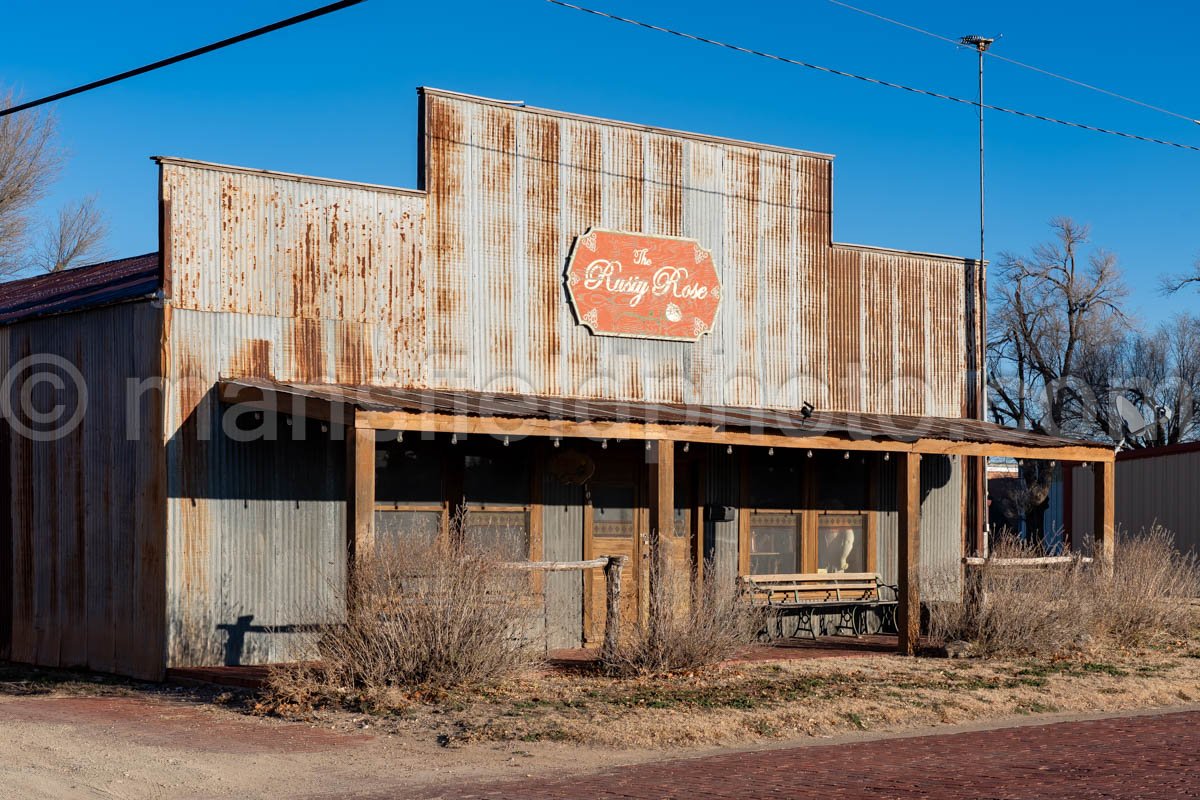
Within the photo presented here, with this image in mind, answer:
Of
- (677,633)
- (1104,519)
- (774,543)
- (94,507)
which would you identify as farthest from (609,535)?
(1104,519)

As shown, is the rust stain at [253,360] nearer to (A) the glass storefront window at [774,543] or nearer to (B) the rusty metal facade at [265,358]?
(B) the rusty metal facade at [265,358]

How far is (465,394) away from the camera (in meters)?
15.8

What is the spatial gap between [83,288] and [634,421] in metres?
6.99

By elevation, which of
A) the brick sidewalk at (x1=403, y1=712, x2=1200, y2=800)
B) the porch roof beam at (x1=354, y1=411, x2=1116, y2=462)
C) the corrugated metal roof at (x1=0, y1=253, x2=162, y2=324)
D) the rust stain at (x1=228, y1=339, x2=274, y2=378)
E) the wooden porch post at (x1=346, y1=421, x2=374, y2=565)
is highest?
the corrugated metal roof at (x1=0, y1=253, x2=162, y2=324)

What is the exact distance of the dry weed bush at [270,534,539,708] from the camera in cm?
1226

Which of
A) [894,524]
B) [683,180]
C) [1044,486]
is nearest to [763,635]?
[894,524]

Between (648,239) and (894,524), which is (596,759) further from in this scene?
(894,524)

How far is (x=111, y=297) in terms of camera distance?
50.6 ft

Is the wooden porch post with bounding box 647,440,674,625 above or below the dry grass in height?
above

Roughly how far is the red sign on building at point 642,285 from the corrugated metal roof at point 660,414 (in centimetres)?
97

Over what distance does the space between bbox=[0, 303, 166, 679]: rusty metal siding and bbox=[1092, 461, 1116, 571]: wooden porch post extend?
10607 mm

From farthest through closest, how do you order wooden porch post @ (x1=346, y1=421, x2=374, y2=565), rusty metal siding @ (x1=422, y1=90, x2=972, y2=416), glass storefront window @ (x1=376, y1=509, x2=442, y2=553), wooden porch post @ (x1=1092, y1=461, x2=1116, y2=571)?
wooden porch post @ (x1=1092, y1=461, x2=1116, y2=571) → rusty metal siding @ (x1=422, y1=90, x2=972, y2=416) → glass storefront window @ (x1=376, y1=509, x2=442, y2=553) → wooden porch post @ (x1=346, y1=421, x2=374, y2=565)

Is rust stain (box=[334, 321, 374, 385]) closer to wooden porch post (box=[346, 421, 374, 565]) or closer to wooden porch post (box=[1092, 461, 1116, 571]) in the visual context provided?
wooden porch post (box=[346, 421, 374, 565])

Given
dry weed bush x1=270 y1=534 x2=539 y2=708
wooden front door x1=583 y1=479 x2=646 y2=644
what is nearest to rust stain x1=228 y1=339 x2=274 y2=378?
dry weed bush x1=270 y1=534 x2=539 y2=708
